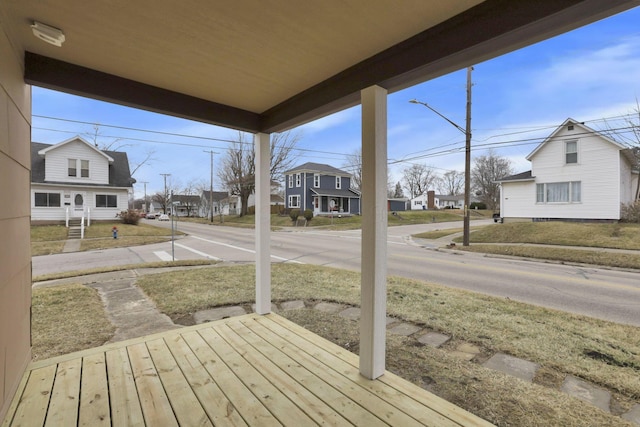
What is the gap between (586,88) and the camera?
25.8 feet

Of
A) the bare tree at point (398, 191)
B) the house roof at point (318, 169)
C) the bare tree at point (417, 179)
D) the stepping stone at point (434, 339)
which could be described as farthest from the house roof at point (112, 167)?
the bare tree at point (417, 179)

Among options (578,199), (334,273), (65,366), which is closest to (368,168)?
(65,366)

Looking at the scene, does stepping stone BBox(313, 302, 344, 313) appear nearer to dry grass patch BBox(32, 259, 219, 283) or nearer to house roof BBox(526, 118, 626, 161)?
dry grass patch BBox(32, 259, 219, 283)

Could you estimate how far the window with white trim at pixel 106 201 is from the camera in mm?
17291

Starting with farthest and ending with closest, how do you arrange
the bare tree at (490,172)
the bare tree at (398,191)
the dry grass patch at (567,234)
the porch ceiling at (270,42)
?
1. the bare tree at (398,191)
2. the bare tree at (490,172)
3. the dry grass patch at (567,234)
4. the porch ceiling at (270,42)

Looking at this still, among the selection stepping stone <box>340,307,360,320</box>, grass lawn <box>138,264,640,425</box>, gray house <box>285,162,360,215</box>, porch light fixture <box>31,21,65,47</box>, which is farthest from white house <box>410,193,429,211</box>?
porch light fixture <box>31,21,65,47</box>

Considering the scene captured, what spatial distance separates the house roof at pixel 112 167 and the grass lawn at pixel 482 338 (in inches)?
620

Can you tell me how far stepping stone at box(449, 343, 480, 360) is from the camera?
265cm

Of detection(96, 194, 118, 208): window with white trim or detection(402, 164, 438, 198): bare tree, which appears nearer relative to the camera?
detection(96, 194, 118, 208): window with white trim

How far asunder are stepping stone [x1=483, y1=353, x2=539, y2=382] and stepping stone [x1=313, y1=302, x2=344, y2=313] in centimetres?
188

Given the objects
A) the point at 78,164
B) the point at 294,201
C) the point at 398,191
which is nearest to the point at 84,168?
the point at 78,164

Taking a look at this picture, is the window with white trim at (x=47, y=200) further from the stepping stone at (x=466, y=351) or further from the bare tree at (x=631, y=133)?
the bare tree at (x=631, y=133)

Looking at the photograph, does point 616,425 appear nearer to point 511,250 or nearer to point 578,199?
point 511,250

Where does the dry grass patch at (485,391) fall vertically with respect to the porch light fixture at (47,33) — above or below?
below
